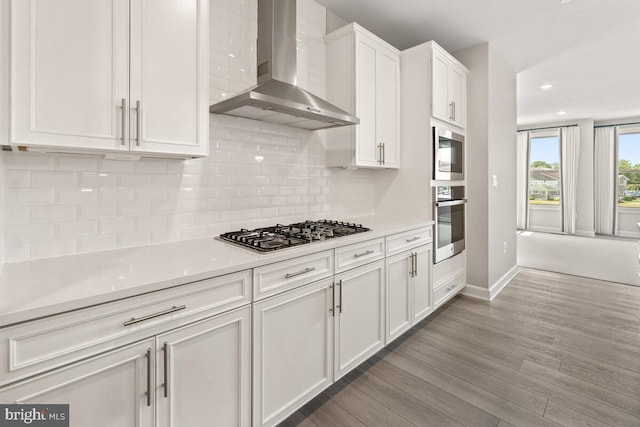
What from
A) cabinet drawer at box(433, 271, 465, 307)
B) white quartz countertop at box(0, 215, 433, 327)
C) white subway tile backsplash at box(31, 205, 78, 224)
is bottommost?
cabinet drawer at box(433, 271, 465, 307)

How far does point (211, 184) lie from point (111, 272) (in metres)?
0.90

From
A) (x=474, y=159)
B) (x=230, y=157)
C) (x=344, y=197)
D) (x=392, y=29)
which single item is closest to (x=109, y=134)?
(x=230, y=157)

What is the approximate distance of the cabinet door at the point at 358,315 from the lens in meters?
1.89

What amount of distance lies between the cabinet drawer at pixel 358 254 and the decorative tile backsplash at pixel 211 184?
2.31 ft

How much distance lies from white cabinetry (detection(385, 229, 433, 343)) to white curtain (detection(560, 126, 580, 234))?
7486mm

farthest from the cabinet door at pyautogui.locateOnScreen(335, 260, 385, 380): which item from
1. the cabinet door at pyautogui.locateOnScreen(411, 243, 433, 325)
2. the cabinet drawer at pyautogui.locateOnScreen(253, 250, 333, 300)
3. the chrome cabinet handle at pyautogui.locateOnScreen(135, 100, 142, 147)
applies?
the chrome cabinet handle at pyautogui.locateOnScreen(135, 100, 142, 147)

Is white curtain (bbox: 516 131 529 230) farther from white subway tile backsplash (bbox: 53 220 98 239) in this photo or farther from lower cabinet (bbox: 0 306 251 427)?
white subway tile backsplash (bbox: 53 220 98 239)

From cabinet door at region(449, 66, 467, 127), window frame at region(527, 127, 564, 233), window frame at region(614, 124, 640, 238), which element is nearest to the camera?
cabinet door at region(449, 66, 467, 127)

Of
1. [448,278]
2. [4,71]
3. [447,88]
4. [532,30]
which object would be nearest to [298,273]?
[4,71]

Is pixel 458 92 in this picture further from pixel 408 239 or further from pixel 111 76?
pixel 111 76

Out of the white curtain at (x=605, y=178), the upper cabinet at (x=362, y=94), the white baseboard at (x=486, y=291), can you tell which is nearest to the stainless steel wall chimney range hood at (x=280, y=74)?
the upper cabinet at (x=362, y=94)

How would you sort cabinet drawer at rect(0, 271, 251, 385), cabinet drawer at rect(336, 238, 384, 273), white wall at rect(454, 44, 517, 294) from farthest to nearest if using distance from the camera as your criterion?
white wall at rect(454, 44, 517, 294)
cabinet drawer at rect(336, 238, 384, 273)
cabinet drawer at rect(0, 271, 251, 385)

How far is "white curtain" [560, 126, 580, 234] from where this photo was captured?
7816 mm

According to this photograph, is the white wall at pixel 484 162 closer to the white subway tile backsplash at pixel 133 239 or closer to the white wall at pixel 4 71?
the white subway tile backsplash at pixel 133 239
